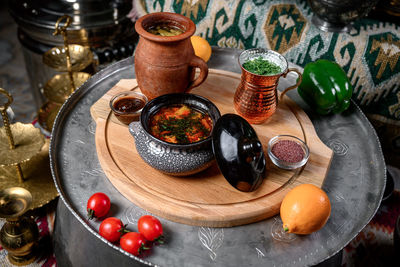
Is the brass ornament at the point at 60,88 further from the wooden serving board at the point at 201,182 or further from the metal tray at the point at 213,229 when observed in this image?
the wooden serving board at the point at 201,182

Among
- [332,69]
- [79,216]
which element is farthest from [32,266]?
[332,69]

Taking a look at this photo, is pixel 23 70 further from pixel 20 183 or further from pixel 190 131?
pixel 190 131

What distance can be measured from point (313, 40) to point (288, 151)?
35.1 inches

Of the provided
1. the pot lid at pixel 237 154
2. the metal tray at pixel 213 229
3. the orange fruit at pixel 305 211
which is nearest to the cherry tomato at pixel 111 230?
the metal tray at pixel 213 229

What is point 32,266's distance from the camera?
1640 mm

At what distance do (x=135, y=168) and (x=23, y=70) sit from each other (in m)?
2.18

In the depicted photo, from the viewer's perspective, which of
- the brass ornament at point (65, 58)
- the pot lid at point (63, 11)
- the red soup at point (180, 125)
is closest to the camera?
the red soup at point (180, 125)

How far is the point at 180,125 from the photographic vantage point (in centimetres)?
115

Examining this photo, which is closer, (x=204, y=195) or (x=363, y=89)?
(x=204, y=195)

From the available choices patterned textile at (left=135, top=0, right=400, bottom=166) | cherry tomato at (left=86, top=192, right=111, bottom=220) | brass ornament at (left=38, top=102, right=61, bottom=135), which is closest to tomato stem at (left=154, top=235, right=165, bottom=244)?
cherry tomato at (left=86, top=192, right=111, bottom=220)

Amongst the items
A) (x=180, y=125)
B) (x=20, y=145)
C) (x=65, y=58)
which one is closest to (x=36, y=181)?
(x=20, y=145)

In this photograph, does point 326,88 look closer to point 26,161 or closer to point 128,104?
point 128,104

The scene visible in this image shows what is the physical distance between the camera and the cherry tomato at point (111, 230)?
1014 millimetres

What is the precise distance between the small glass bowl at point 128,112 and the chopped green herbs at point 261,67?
0.37 m
